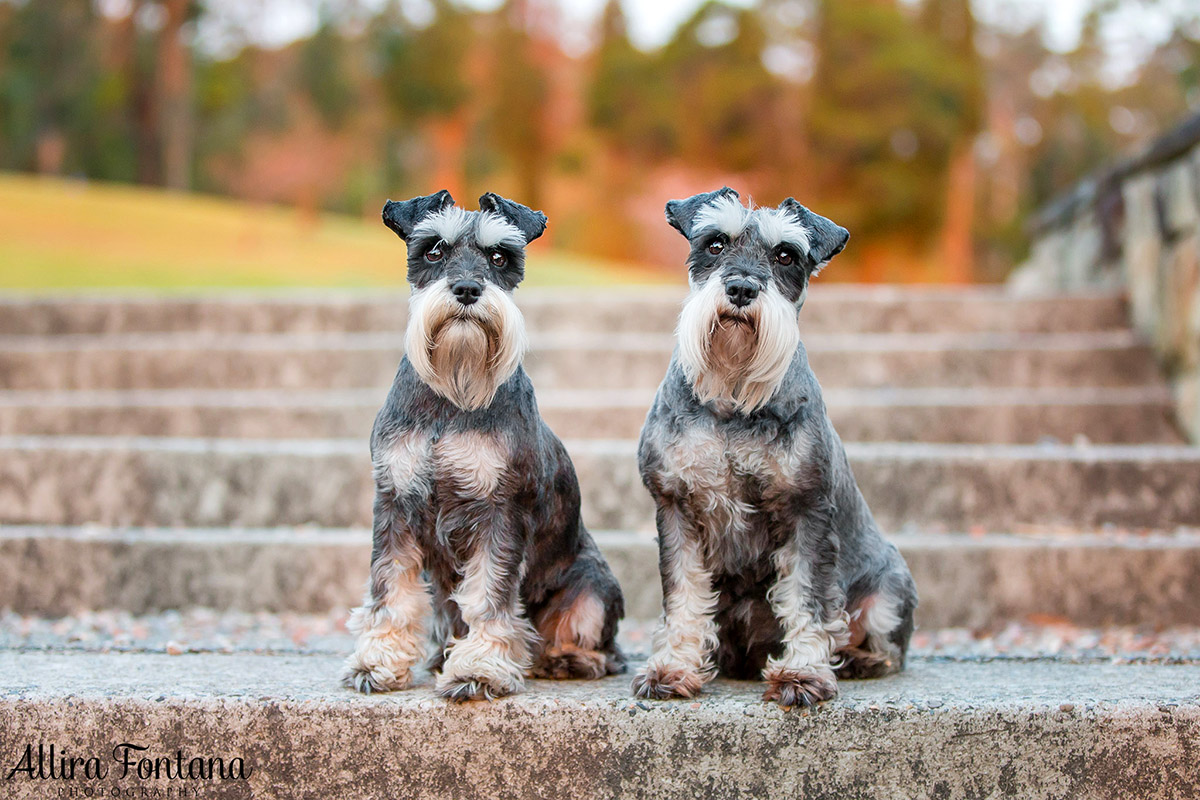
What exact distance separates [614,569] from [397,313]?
3130 mm

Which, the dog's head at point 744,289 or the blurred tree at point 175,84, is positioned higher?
the blurred tree at point 175,84

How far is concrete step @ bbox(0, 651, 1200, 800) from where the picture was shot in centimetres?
253

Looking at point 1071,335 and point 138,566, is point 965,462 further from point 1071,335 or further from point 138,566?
point 138,566

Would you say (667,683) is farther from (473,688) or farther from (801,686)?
(473,688)

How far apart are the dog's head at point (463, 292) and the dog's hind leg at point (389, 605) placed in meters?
0.37

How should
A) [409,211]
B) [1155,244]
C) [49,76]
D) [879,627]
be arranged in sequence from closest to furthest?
[409,211]
[879,627]
[1155,244]
[49,76]

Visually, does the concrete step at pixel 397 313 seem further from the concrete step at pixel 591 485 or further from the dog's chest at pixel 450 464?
the dog's chest at pixel 450 464

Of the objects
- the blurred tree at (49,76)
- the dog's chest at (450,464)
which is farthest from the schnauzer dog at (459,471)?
the blurred tree at (49,76)

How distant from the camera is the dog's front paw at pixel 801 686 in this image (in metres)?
2.56

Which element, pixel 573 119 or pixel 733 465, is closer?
pixel 733 465

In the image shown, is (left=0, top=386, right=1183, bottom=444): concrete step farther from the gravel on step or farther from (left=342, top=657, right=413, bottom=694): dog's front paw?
(left=342, top=657, right=413, bottom=694): dog's front paw

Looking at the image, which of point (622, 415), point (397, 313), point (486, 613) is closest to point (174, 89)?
point (397, 313)

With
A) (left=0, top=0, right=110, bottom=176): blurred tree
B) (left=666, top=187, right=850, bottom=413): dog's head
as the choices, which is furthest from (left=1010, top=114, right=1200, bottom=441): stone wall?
(left=0, top=0, right=110, bottom=176): blurred tree

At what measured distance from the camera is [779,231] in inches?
98.7
